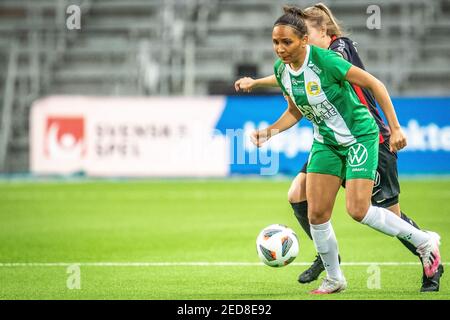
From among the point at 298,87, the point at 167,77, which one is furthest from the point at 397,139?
the point at 167,77

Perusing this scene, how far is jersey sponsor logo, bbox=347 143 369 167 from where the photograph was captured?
6996 mm

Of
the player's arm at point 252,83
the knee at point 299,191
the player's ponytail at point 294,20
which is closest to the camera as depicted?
the player's ponytail at point 294,20

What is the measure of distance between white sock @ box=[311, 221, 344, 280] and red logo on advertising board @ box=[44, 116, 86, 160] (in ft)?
43.7

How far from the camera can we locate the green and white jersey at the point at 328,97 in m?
6.93

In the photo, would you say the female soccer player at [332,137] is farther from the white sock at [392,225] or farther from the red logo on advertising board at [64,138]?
the red logo on advertising board at [64,138]

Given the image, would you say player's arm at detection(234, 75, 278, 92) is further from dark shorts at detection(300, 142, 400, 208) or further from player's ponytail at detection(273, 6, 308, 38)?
dark shorts at detection(300, 142, 400, 208)

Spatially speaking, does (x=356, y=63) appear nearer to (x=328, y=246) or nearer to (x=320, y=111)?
(x=320, y=111)

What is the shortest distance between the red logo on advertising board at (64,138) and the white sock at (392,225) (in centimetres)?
1354

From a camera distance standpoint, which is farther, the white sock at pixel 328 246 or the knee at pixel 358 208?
the white sock at pixel 328 246

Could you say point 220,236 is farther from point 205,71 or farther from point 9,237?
point 205,71

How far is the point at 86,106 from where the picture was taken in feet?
66.2

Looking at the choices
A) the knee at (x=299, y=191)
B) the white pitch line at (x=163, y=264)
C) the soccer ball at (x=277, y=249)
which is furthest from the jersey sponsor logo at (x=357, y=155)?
the white pitch line at (x=163, y=264)
